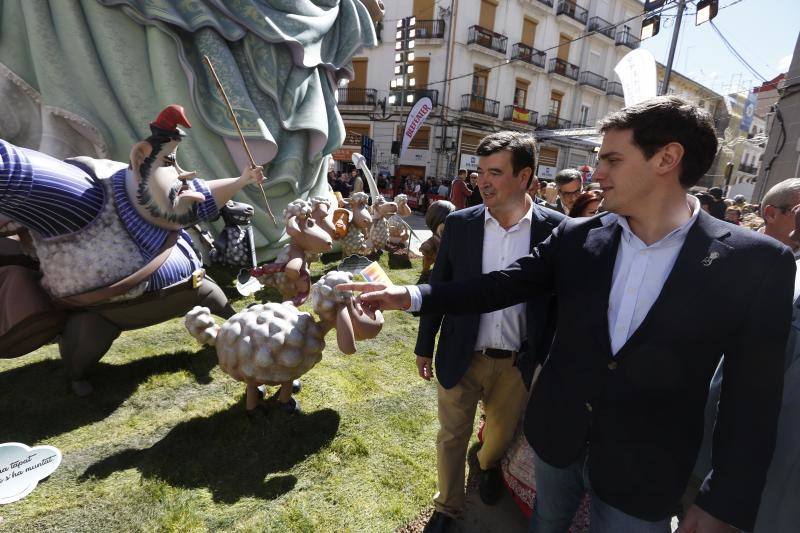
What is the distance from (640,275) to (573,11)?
2524 cm

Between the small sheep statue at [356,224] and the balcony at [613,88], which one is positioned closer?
the small sheep statue at [356,224]

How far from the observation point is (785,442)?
129 cm

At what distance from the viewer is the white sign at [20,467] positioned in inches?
66.4

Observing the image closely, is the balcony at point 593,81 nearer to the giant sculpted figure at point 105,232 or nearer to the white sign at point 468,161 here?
the white sign at point 468,161

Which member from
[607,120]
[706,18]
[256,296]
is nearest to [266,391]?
[256,296]

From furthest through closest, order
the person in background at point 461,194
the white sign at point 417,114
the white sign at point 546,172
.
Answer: the white sign at point 546,172 < the white sign at point 417,114 < the person in background at point 461,194

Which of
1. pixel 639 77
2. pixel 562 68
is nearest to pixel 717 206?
pixel 639 77

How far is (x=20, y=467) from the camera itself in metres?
1.75

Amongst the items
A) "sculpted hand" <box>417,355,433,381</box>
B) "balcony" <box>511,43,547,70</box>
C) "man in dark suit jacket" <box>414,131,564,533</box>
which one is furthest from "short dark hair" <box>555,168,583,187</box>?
"balcony" <box>511,43,547,70</box>

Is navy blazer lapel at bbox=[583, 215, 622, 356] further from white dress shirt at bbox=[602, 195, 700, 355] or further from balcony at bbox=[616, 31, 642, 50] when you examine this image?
balcony at bbox=[616, 31, 642, 50]

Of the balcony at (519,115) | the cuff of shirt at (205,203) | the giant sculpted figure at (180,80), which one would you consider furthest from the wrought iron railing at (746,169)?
the cuff of shirt at (205,203)

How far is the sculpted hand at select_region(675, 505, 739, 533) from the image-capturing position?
1113 mm

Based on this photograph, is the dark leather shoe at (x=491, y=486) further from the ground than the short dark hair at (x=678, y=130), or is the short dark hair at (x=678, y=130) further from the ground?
the short dark hair at (x=678, y=130)

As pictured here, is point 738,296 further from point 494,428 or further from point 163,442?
point 163,442
